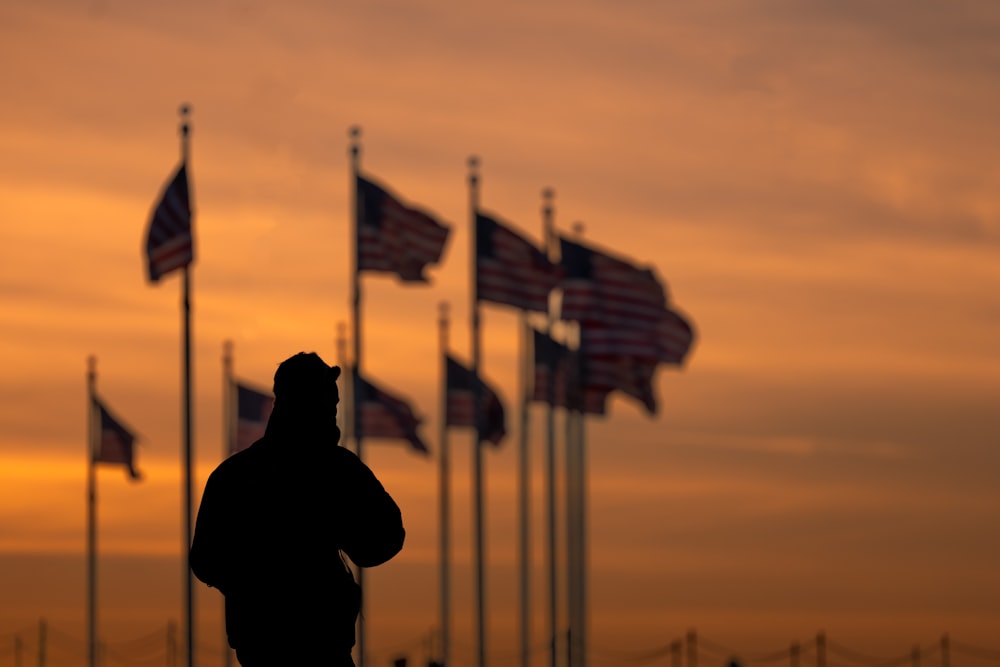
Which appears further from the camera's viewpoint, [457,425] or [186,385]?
[457,425]

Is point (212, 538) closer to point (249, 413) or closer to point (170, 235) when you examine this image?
point (170, 235)

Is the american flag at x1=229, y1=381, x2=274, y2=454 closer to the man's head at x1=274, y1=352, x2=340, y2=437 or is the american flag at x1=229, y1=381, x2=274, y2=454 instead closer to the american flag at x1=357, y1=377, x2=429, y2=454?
the american flag at x1=357, y1=377, x2=429, y2=454

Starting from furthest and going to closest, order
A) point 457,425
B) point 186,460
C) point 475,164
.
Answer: point 457,425, point 475,164, point 186,460

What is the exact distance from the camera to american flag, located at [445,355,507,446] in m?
47.9

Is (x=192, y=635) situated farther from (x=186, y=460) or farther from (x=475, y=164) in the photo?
(x=475, y=164)

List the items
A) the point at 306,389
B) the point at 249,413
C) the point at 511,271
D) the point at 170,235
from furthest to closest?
1. the point at 249,413
2. the point at 511,271
3. the point at 170,235
4. the point at 306,389

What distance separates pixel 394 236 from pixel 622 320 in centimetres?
443

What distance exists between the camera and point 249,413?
4803 centimetres

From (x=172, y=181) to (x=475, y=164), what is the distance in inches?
369

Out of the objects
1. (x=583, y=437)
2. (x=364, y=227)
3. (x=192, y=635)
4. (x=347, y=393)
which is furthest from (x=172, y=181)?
(x=583, y=437)

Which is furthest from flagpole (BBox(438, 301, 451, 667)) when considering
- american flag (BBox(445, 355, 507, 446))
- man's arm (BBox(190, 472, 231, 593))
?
man's arm (BBox(190, 472, 231, 593))

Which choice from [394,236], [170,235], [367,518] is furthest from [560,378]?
[367,518]

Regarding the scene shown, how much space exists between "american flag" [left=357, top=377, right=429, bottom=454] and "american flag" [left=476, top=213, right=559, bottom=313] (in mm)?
3486

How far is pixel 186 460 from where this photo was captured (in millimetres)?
38594
